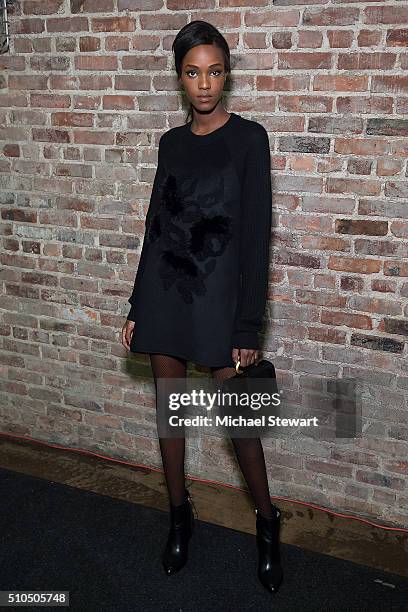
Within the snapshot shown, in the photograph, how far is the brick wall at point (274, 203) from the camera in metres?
2.10

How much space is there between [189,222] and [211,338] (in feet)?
1.20

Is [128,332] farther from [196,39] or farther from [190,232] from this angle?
[196,39]

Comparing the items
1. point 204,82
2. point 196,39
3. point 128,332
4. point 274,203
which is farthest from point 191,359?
point 196,39

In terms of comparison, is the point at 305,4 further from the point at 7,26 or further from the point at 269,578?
the point at 269,578

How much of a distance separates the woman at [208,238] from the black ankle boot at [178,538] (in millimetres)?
288

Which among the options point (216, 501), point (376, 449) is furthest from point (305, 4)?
point (216, 501)

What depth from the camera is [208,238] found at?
1924 mm

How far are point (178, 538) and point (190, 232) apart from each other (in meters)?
1.07

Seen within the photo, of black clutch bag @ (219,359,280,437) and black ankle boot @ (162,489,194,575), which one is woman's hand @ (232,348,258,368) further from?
black ankle boot @ (162,489,194,575)

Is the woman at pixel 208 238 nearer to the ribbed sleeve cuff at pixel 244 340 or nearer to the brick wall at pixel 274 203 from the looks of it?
the ribbed sleeve cuff at pixel 244 340

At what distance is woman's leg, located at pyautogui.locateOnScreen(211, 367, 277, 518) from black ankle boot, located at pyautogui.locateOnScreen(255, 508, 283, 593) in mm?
36

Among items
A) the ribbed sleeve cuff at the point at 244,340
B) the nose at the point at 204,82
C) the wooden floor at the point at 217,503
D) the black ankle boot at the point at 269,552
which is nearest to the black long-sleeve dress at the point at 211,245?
the ribbed sleeve cuff at the point at 244,340

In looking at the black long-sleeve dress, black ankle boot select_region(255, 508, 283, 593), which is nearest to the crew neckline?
the black long-sleeve dress

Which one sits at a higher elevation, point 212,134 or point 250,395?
point 212,134
